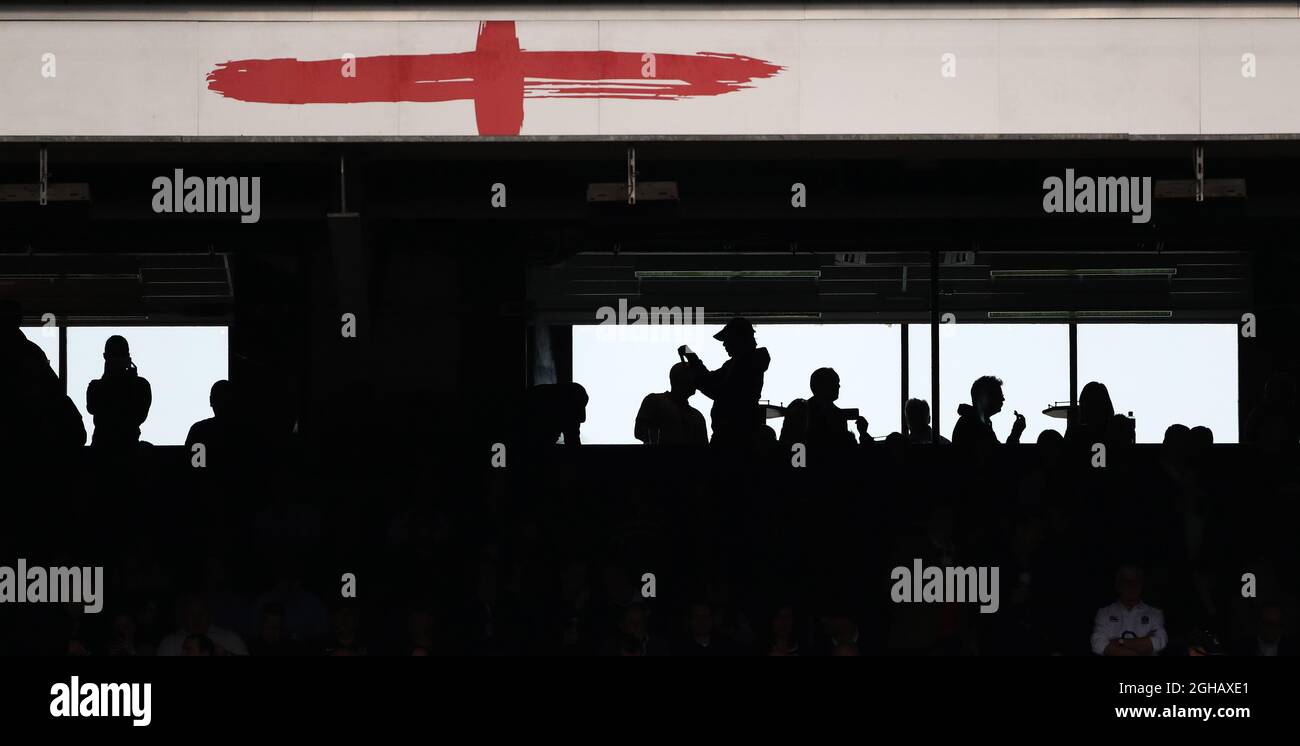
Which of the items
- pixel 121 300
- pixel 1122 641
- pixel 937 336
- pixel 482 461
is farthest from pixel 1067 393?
pixel 121 300

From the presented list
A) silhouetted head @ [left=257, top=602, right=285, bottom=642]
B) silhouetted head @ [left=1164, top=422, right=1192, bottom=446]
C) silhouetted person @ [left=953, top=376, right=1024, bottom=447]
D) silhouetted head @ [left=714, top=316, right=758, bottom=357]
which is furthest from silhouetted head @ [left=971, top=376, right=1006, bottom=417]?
silhouetted head @ [left=257, top=602, right=285, bottom=642]

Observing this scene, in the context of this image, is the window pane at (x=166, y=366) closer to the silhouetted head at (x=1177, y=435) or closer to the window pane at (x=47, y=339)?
the window pane at (x=47, y=339)

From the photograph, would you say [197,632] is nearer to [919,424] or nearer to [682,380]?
[682,380]

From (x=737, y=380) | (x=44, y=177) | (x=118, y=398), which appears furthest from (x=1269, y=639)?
(x=44, y=177)

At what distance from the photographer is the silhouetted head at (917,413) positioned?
951 centimetres

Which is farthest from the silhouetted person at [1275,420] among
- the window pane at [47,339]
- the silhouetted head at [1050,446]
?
the window pane at [47,339]

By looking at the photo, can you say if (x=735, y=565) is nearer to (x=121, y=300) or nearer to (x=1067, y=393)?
(x=1067, y=393)

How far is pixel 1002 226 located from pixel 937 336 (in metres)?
0.70

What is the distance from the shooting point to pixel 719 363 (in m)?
9.55

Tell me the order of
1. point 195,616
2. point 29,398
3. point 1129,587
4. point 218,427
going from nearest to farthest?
point 195,616 < point 1129,587 < point 29,398 < point 218,427

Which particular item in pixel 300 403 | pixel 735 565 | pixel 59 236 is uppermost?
pixel 59 236

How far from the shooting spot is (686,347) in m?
9.55

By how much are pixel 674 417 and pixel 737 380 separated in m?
0.40

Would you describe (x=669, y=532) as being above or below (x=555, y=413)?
below
